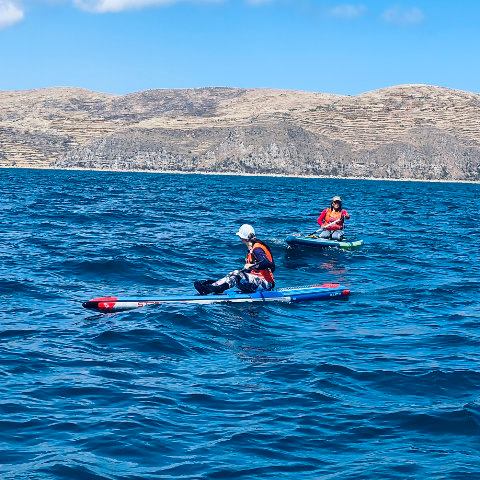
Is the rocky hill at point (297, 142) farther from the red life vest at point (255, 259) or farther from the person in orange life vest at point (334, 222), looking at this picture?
the red life vest at point (255, 259)

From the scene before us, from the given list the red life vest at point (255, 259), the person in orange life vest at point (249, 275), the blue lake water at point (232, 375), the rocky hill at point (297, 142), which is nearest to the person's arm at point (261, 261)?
the person in orange life vest at point (249, 275)

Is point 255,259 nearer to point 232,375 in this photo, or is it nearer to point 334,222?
point 232,375

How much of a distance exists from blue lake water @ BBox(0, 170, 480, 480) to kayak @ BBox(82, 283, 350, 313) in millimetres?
304

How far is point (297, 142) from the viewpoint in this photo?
155500mm

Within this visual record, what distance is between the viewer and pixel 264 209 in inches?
1991

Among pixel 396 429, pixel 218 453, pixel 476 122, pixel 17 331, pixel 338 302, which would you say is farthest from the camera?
pixel 476 122

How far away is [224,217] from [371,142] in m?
120

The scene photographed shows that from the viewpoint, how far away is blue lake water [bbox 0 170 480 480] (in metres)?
Answer: 8.88

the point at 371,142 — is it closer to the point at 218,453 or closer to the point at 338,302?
the point at 338,302

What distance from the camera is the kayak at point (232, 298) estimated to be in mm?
16219

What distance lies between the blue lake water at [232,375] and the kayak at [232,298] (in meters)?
0.30

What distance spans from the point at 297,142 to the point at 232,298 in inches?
5489

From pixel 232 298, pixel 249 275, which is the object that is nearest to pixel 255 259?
pixel 249 275

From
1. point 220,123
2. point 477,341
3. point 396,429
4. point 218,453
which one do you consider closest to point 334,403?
point 396,429
